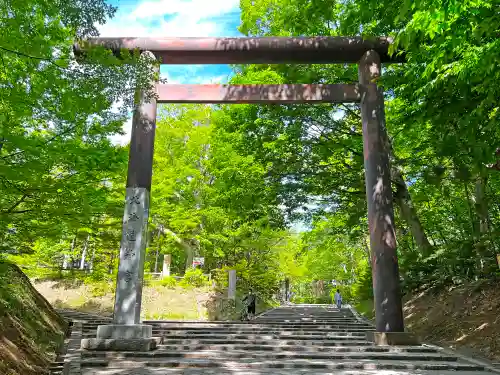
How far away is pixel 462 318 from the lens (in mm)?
9359

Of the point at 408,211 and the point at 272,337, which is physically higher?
the point at 408,211

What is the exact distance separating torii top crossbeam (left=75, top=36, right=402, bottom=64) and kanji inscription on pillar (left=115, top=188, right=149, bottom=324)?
3.48 metres

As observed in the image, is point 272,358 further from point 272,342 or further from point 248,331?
point 248,331

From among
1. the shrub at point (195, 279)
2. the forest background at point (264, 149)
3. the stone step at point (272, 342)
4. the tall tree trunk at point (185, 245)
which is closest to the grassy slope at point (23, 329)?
the forest background at point (264, 149)

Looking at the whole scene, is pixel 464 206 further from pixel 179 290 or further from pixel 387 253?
pixel 179 290

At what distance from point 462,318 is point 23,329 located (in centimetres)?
933

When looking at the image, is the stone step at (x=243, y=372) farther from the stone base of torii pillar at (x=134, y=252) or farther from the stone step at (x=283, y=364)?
the stone base of torii pillar at (x=134, y=252)

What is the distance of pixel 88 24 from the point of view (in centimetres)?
530

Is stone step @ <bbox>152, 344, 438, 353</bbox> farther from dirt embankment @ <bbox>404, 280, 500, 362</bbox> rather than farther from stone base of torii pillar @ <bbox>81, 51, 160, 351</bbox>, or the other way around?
dirt embankment @ <bbox>404, 280, 500, 362</bbox>

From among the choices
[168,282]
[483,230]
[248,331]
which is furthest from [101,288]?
[483,230]

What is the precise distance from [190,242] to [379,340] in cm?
1760

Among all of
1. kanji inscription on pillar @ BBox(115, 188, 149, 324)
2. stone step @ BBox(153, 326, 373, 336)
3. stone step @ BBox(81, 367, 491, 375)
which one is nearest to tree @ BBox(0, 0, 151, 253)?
kanji inscription on pillar @ BBox(115, 188, 149, 324)

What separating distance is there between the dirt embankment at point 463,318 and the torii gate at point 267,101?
142 cm

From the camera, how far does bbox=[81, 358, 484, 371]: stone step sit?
6.27 meters
